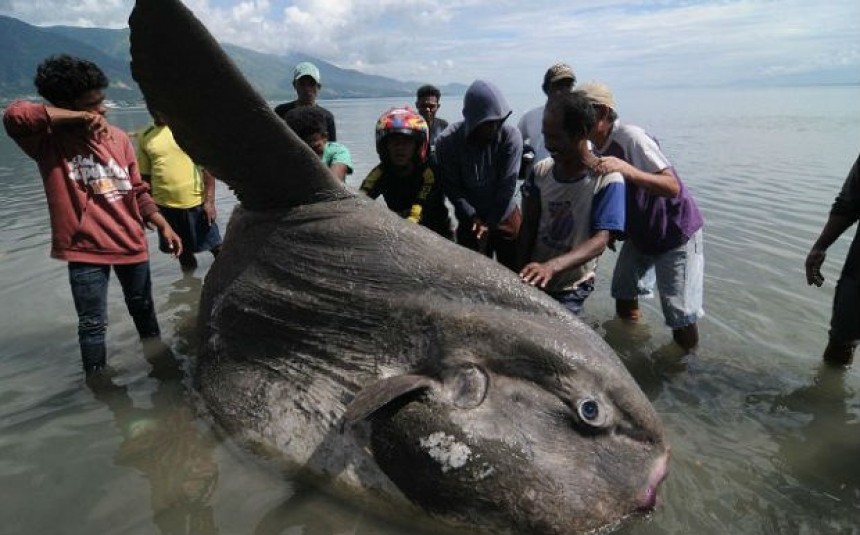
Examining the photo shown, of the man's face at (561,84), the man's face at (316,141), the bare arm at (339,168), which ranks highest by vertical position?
the man's face at (561,84)

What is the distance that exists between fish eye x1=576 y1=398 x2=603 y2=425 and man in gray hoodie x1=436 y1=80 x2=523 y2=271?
6.76 ft

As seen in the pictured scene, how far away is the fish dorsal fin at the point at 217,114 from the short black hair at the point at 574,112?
4.73 ft

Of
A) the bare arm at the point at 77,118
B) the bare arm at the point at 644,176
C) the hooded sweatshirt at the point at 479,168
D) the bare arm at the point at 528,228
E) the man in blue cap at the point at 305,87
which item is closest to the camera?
the bare arm at the point at 77,118

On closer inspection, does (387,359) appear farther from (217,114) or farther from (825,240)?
(825,240)

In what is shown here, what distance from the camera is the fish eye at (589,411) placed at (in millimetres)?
2686

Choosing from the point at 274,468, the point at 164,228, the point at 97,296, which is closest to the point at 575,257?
the point at 274,468

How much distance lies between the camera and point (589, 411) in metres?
2.70

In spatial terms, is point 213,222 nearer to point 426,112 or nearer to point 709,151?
point 426,112

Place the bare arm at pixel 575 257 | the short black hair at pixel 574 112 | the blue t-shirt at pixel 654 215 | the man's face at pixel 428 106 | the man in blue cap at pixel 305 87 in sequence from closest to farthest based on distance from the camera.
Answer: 1. the bare arm at pixel 575 257
2. the short black hair at pixel 574 112
3. the blue t-shirt at pixel 654 215
4. the man in blue cap at pixel 305 87
5. the man's face at pixel 428 106

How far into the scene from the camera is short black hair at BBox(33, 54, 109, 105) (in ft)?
12.1

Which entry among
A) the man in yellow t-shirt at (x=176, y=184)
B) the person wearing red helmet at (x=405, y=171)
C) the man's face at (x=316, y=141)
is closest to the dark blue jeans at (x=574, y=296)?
the person wearing red helmet at (x=405, y=171)

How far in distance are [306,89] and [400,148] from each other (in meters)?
3.00

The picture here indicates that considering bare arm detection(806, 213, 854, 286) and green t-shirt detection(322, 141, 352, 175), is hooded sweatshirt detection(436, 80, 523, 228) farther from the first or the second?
bare arm detection(806, 213, 854, 286)

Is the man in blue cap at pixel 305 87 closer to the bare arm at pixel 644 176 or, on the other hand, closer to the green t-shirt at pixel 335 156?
the green t-shirt at pixel 335 156
